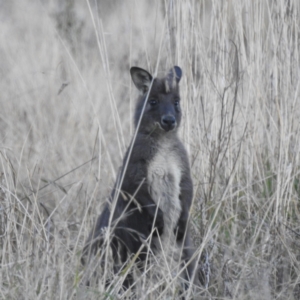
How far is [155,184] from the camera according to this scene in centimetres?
423

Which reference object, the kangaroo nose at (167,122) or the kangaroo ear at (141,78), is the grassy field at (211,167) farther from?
the kangaroo nose at (167,122)

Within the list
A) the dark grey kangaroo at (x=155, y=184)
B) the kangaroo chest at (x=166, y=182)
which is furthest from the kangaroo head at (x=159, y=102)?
the kangaroo chest at (x=166, y=182)

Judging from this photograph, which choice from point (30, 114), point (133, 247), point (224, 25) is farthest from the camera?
point (30, 114)

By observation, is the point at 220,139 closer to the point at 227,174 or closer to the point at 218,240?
the point at 227,174

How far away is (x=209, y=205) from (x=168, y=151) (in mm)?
573

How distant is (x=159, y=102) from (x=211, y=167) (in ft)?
2.04

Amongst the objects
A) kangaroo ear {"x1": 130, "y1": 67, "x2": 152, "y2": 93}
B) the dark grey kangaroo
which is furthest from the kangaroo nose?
kangaroo ear {"x1": 130, "y1": 67, "x2": 152, "y2": 93}

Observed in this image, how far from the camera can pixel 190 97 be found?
505cm

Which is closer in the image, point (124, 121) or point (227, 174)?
point (227, 174)

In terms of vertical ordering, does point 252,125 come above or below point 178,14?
below

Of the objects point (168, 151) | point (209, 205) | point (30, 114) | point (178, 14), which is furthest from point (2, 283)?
point (30, 114)

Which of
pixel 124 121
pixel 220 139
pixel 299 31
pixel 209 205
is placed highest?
pixel 299 31

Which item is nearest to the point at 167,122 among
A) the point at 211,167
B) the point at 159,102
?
the point at 159,102

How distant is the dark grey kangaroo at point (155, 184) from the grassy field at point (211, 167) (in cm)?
18
